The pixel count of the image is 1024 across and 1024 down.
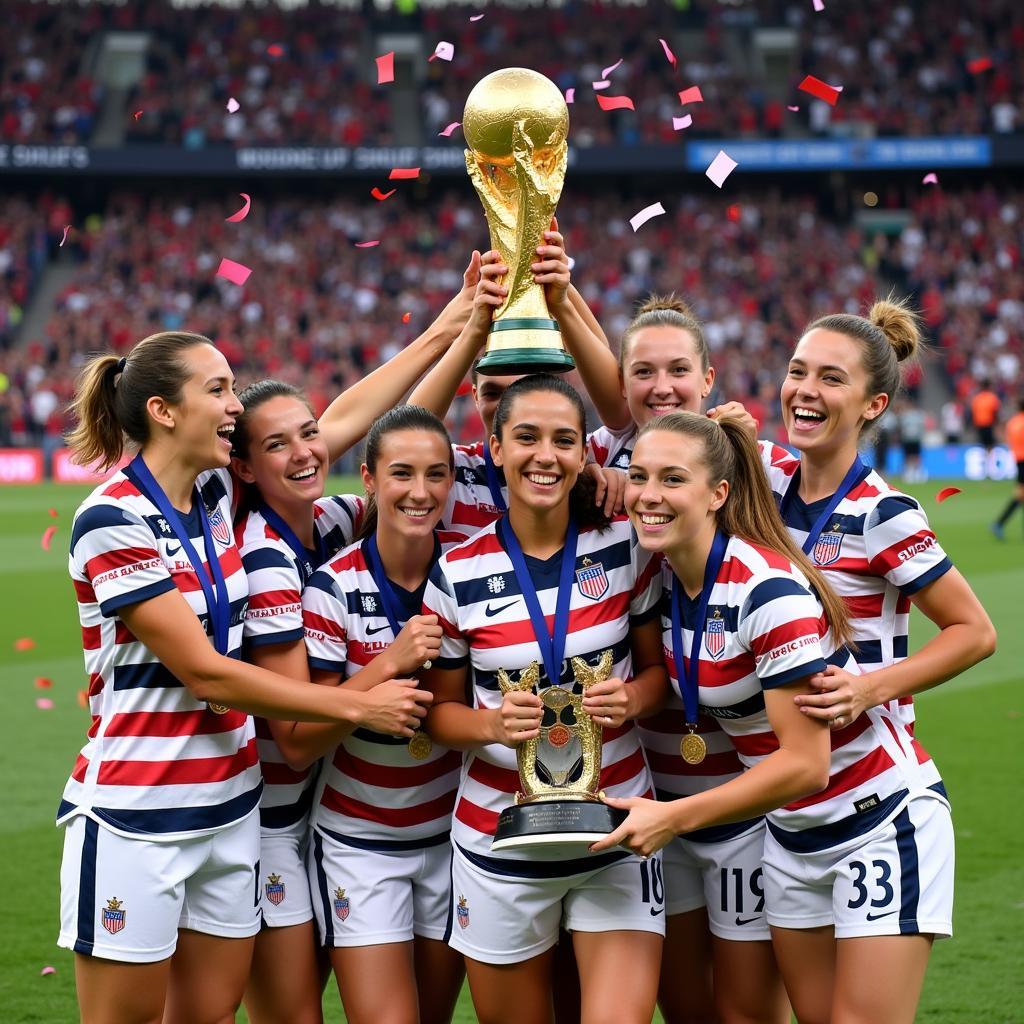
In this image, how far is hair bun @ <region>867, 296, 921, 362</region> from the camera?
12.2 ft

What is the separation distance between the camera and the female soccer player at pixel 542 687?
3.22 m

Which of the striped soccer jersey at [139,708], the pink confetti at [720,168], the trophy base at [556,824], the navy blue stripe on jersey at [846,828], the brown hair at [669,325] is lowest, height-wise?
the navy blue stripe on jersey at [846,828]

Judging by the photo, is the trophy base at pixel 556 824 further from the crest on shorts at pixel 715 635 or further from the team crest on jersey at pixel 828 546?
the team crest on jersey at pixel 828 546

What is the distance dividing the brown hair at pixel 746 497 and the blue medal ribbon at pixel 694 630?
0.07 metres

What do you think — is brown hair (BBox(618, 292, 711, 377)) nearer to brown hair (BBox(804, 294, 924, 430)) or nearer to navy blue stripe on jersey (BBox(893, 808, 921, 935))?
brown hair (BBox(804, 294, 924, 430))

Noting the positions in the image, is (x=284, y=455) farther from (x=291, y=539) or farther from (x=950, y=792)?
(x=950, y=792)

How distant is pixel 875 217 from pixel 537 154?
1259 inches

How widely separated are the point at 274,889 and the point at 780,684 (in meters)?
1.36

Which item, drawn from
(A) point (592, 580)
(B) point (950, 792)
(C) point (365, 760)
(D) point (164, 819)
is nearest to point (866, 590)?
(A) point (592, 580)

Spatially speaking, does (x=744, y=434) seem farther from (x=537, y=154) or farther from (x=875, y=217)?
(x=875, y=217)

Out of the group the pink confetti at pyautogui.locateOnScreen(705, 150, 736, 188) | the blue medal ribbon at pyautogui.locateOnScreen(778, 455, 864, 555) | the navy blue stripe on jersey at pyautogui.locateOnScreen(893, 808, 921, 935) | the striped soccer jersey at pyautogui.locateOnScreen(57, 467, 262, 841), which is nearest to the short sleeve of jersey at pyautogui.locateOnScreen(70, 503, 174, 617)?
the striped soccer jersey at pyautogui.locateOnScreen(57, 467, 262, 841)

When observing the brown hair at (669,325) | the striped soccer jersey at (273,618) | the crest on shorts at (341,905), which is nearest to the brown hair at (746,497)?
the brown hair at (669,325)

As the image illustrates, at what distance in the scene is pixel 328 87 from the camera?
34.0 m

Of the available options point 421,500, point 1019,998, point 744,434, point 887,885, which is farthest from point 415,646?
point 1019,998
